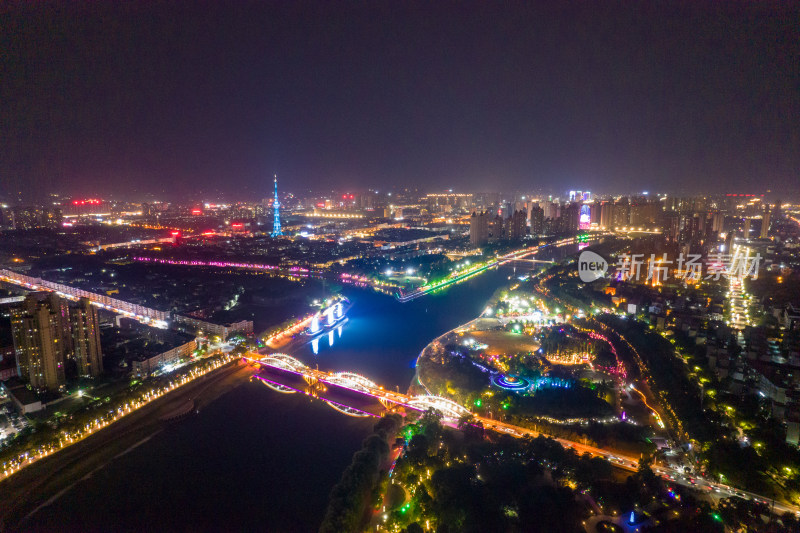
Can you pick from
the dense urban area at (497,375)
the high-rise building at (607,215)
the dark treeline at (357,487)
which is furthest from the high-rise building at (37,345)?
the high-rise building at (607,215)

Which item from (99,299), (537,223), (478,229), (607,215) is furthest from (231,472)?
(607,215)

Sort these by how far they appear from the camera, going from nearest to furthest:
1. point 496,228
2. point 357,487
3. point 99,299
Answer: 1. point 357,487
2. point 99,299
3. point 496,228

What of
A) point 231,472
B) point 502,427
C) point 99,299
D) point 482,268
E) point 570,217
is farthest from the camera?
point 570,217

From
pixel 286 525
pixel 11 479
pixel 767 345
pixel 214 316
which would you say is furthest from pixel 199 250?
pixel 767 345

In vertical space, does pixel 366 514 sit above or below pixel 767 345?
below

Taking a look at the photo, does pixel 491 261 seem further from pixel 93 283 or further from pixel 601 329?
pixel 93 283

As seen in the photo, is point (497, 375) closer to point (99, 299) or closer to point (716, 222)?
point (99, 299)

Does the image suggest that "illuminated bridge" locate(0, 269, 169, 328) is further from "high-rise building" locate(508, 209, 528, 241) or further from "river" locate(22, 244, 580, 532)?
"high-rise building" locate(508, 209, 528, 241)
